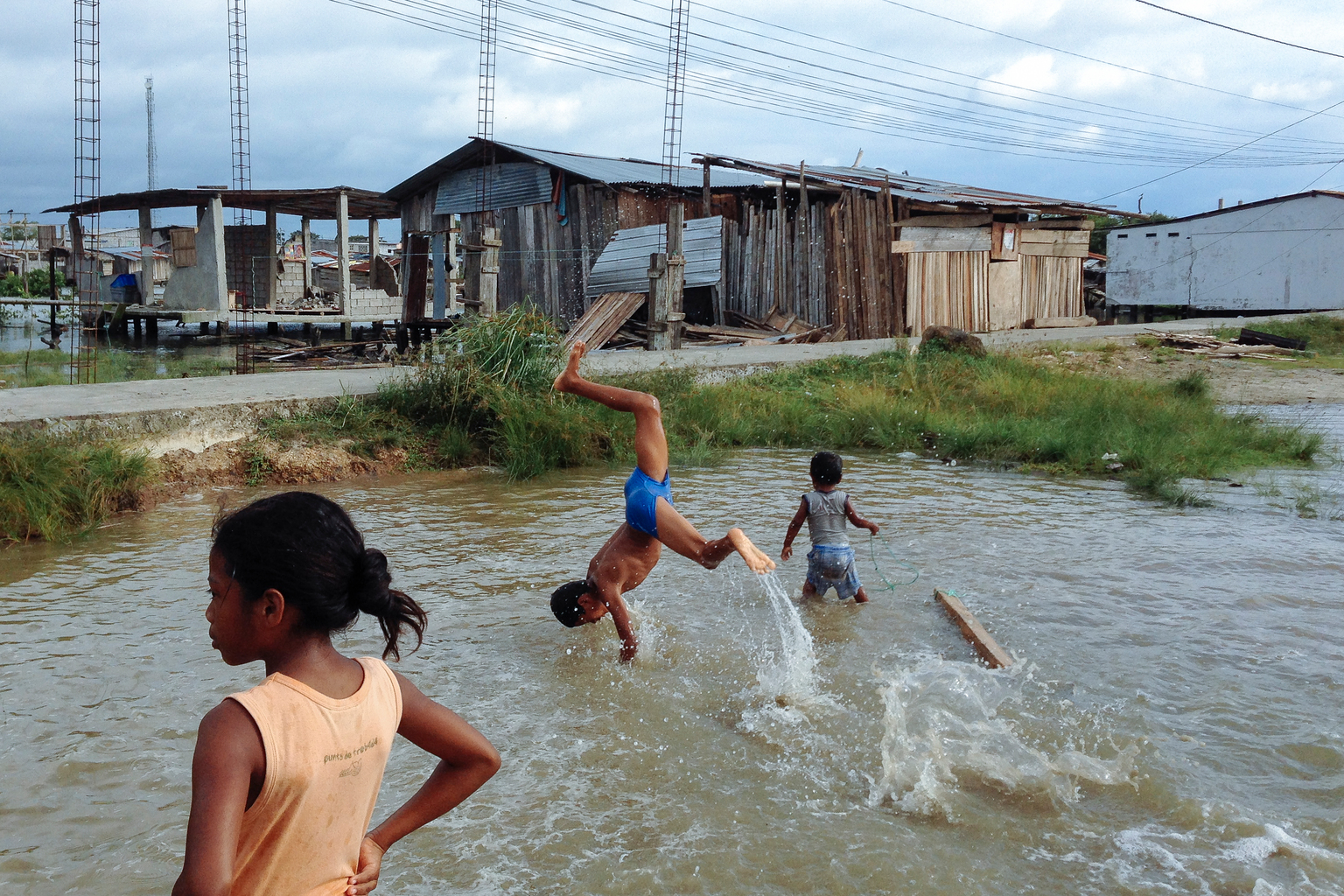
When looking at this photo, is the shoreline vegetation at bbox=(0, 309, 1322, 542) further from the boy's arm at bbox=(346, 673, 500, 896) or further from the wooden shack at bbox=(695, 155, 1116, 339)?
the wooden shack at bbox=(695, 155, 1116, 339)

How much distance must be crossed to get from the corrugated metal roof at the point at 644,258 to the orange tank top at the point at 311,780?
17.2 meters

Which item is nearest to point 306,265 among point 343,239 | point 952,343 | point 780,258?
point 343,239

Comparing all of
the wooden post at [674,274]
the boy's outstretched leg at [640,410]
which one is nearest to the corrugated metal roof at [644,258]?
the wooden post at [674,274]

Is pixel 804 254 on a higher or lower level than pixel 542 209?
lower

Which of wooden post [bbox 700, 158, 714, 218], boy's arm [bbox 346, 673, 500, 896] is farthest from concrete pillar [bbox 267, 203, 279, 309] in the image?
boy's arm [bbox 346, 673, 500, 896]

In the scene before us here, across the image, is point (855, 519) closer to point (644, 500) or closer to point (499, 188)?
Answer: point (644, 500)

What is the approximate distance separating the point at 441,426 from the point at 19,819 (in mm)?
6166

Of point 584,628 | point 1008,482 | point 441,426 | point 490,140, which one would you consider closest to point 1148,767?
point 584,628

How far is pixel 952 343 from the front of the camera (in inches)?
530

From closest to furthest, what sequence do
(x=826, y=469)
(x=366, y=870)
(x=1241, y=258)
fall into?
1. (x=366, y=870)
2. (x=826, y=469)
3. (x=1241, y=258)

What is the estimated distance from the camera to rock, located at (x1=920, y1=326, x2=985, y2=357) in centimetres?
1340

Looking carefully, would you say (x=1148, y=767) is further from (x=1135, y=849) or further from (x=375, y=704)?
(x=375, y=704)

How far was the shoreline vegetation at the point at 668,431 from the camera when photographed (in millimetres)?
7195

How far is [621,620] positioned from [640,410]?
1.01 metres
